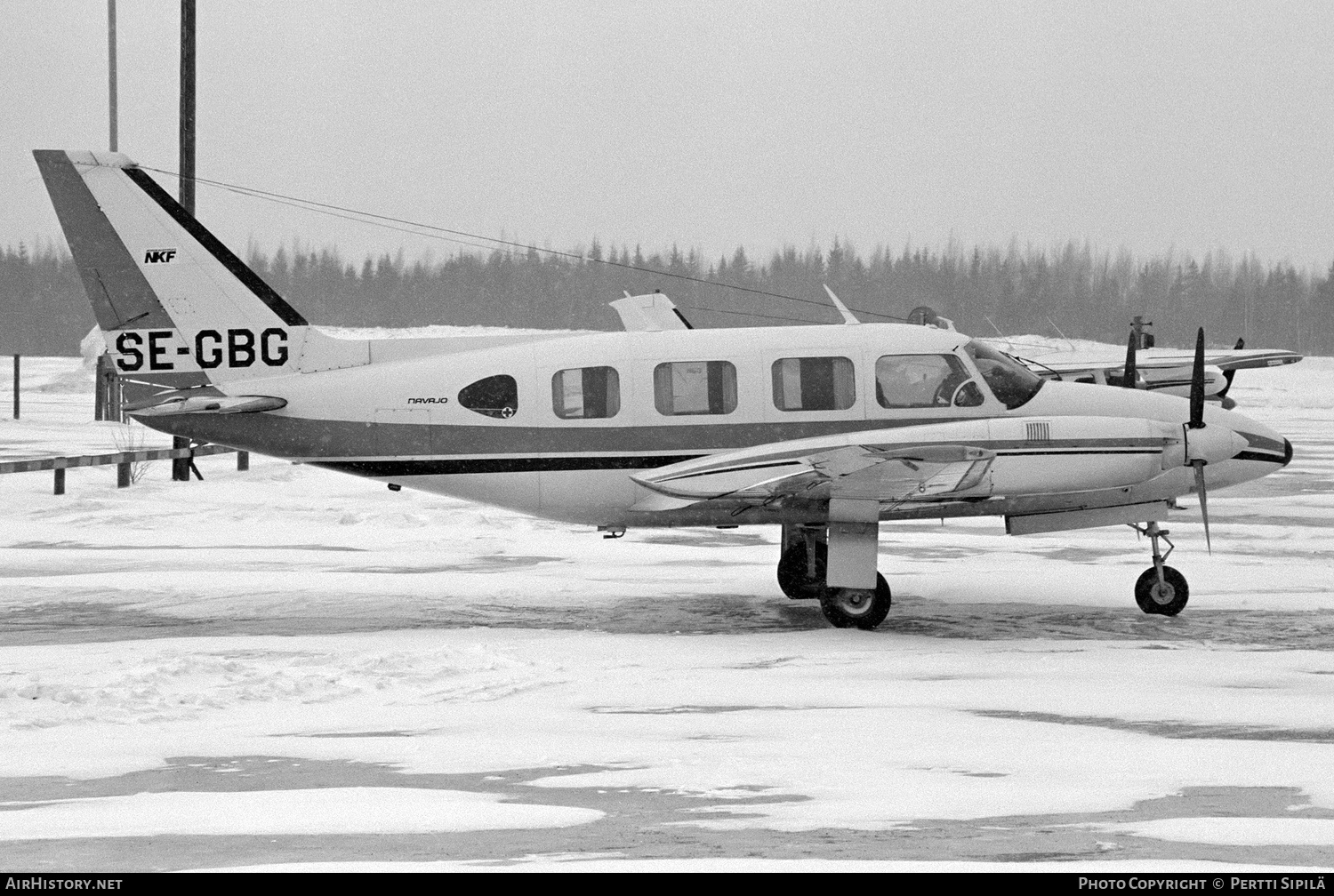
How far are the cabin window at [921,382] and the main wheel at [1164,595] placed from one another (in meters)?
2.21

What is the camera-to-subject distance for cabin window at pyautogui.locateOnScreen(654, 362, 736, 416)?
13.3 m

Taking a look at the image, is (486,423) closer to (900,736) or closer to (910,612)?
(910,612)

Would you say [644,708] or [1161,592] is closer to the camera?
[644,708]

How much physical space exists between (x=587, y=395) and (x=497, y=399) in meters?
0.82

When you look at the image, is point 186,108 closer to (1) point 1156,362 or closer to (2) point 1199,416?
(2) point 1199,416

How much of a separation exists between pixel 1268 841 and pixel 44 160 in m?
11.8

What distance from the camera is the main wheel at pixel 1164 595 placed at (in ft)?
43.1

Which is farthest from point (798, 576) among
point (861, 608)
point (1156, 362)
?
point (1156, 362)

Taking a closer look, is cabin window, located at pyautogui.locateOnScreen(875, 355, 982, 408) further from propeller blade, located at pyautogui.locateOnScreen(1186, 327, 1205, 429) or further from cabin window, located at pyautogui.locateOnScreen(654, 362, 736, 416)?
propeller blade, located at pyautogui.locateOnScreen(1186, 327, 1205, 429)

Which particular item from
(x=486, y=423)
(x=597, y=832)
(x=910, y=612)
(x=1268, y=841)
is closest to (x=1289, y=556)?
(x=910, y=612)

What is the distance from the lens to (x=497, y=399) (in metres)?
13.4

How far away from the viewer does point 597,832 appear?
21.5 feet

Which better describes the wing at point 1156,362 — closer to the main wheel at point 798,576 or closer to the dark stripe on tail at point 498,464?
the main wheel at point 798,576

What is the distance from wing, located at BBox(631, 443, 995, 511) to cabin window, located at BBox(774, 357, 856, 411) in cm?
74
